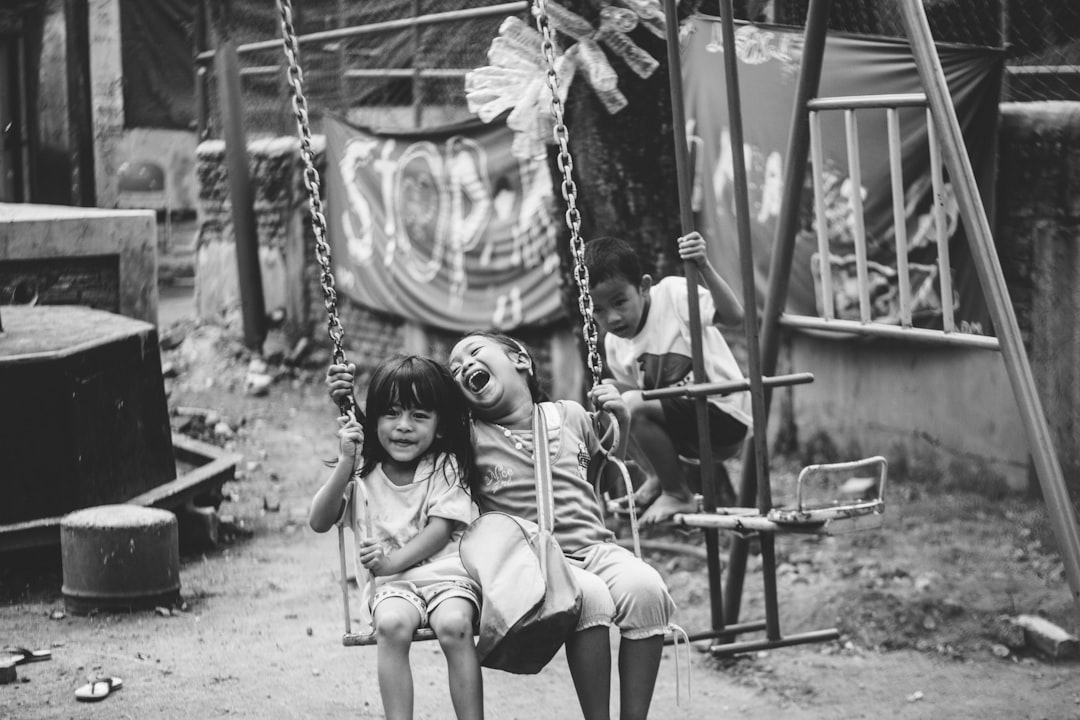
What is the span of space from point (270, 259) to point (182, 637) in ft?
21.4

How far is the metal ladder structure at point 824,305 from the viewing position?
11.7 ft

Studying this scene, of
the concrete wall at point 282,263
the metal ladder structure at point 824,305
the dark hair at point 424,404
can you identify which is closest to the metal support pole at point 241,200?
the concrete wall at point 282,263

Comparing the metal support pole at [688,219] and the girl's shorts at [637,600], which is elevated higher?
the metal support pole at [688,219]

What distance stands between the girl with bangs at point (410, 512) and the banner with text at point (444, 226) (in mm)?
4758

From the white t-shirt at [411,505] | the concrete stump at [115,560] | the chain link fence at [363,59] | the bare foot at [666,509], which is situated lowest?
the concrete stump at [115,560]

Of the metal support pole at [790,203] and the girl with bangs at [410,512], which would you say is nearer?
the girl with bangs at [410,512]

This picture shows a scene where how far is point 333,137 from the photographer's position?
34.7 feet

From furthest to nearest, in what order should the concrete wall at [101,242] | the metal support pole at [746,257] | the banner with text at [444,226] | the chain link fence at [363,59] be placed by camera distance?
the chain link fence at [363,59] < the banner with text at [444,226] < the concrete wall at [101,242] < the metal support pole at [746,257]

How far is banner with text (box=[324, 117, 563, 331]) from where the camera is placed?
28.0ft

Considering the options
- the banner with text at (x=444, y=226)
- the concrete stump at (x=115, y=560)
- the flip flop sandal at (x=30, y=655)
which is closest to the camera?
the flip flop sandal at (x=30, y=655)

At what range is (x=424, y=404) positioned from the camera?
3320 mm

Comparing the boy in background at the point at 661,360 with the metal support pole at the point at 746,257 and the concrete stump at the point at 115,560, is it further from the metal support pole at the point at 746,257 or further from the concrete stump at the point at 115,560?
the concrete stump at the point at 115,560

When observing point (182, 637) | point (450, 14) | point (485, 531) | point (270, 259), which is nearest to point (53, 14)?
point (270, 259)

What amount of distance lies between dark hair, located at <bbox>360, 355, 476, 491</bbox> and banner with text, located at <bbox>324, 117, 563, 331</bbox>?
A: 4740mm
